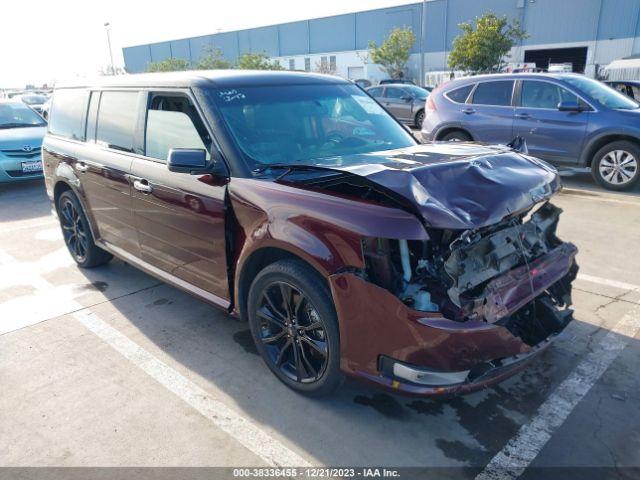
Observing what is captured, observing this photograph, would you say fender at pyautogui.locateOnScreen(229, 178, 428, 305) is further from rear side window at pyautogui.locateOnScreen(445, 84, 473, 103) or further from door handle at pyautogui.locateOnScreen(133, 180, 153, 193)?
rear side window at pyautogui.locateOnScreen(445, 84, 473, 103)

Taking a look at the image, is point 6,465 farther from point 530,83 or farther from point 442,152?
point 530,83

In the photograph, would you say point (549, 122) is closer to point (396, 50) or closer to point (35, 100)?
point (35, 100)

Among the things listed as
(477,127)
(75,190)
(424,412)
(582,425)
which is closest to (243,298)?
(424,412)

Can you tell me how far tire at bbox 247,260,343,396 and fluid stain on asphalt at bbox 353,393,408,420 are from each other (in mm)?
266

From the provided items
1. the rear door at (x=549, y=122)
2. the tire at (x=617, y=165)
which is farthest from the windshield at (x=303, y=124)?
the tire at (x=617, y=165)

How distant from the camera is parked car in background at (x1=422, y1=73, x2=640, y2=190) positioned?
7770mm

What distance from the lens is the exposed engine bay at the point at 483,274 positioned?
8.22 ft

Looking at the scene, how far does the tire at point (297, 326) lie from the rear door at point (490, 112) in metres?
6.98

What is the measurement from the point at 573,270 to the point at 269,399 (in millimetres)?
2276

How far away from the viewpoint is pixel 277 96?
11.8ft

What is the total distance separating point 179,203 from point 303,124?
1.06m

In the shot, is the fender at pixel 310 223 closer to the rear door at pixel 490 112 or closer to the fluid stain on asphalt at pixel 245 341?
the fluid stain on asphalt at pixel 245 341

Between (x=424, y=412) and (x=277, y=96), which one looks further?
(x=277, y=96)

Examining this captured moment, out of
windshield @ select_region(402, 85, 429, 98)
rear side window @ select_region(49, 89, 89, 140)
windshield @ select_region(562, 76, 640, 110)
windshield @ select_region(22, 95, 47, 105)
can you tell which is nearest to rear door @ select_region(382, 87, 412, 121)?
windshield @ select_region(402, 85, 429, 98)
